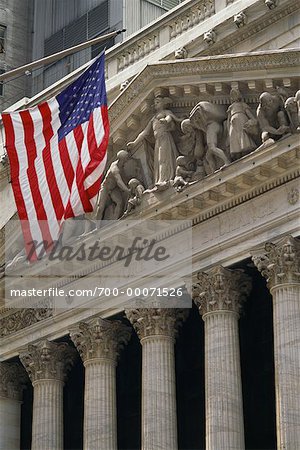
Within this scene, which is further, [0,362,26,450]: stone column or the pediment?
[0,362,26,450]: stone column

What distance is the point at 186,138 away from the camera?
51.8 metres

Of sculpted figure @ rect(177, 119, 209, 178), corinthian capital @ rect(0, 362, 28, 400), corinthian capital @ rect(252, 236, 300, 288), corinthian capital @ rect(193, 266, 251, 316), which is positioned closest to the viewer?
corinthian capital @ rect(252, 236, 300, 288)

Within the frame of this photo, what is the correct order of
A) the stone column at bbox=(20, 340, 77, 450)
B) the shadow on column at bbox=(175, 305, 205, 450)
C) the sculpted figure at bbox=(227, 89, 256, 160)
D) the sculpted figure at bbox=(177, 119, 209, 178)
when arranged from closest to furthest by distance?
the sculpted figure at bbox=(227, 89, 256, 160) → the sculpted figure at bbox=(177, 119, 209, 178) → the shadow on column at bbox=(175, 305, 205, 450) → the stone column at bbox=(20, 340, 77, 450)

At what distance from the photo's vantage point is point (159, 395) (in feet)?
166

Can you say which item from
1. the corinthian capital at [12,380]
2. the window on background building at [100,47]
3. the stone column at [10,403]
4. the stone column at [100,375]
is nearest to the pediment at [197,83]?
the stone column at [100,375]

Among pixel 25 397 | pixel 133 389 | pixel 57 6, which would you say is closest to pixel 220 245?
pixel 133 389

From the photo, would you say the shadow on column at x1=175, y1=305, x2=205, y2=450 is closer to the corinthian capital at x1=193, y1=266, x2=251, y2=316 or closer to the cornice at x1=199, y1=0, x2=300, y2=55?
the corinthian capital at x1=193, y1=266, x2=251, y2=316

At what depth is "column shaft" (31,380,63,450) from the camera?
55.4 m

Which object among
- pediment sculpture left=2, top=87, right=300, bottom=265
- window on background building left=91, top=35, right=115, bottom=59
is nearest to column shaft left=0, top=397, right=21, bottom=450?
pediment sculpture left=2, top=87, right=300, bottom=265

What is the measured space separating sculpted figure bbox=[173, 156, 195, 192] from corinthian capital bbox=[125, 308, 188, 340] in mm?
4101

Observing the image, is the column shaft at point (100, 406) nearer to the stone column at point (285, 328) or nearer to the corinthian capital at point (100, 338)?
the corinthian capital at point (100, 338)

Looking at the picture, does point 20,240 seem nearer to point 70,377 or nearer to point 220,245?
point 70,377

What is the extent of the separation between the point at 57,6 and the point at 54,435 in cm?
3007

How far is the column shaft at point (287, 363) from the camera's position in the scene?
45.7 meters
